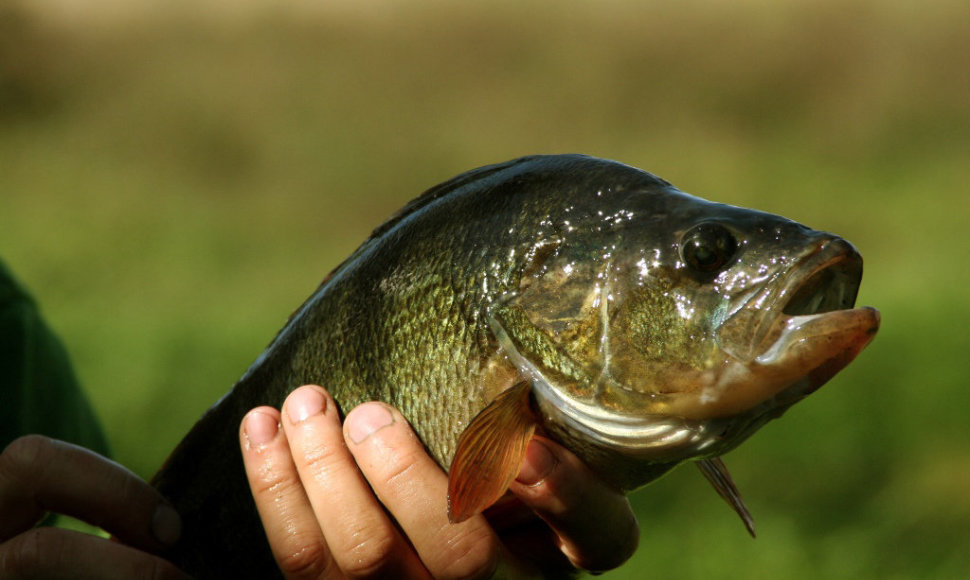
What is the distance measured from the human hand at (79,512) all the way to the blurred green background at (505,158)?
2968mm

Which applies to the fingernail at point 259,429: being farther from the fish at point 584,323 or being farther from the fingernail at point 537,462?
the fingernail at point 537,462

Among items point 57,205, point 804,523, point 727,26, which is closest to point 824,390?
point 804,523

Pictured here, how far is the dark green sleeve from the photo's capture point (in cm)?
269

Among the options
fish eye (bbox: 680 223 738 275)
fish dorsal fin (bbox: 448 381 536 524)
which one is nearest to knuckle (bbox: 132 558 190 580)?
fish dorsal fin (bbox: 448 381 536 524)

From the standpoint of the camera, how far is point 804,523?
14.4 ft

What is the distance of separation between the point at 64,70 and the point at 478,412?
41.5 feet

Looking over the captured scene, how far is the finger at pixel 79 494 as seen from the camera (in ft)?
5.70

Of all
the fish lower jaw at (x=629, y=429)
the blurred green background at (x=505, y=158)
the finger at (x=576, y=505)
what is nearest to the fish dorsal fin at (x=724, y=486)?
the finger at (x=576, y=505)

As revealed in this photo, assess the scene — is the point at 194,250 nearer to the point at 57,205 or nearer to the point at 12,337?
the point at 57,205

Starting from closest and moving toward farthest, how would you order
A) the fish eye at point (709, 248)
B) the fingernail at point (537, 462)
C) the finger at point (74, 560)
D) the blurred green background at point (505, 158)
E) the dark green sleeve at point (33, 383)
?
the fish eye at point (709, 248), the fingernail at point (537, 462), the finger at point (74, 560), the dark green sleeve at point (33, 383), the blurred green background at point (505, 158)

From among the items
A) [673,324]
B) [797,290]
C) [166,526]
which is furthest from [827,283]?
[166,526]

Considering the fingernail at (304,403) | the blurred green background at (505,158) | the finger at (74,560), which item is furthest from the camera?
the blurred green background at (505,158)

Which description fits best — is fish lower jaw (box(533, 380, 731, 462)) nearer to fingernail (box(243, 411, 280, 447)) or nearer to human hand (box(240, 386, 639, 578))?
human hand (box(240, 386, 639, 578))

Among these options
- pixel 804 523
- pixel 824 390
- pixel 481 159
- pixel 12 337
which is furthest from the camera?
pixel 481 159
